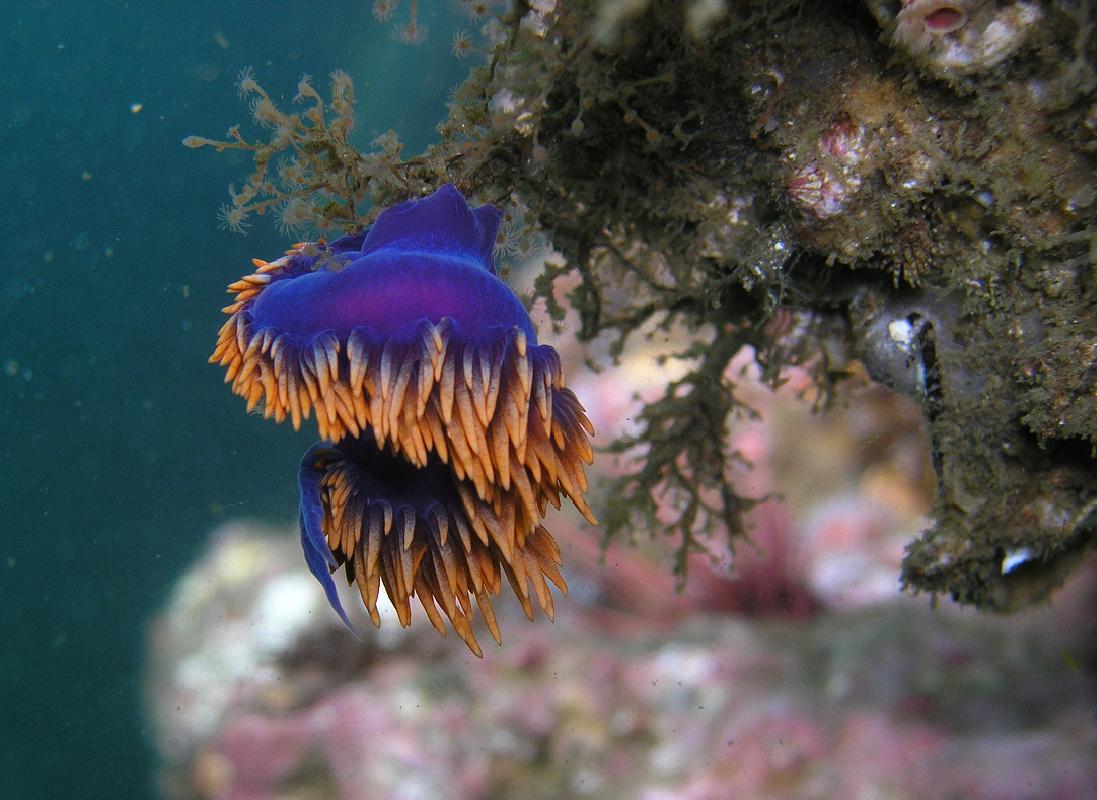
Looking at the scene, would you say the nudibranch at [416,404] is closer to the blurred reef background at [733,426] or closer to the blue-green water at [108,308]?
the blurred reef background at [733,426]

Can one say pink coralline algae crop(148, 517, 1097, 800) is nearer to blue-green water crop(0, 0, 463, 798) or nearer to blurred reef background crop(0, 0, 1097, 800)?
blurred reef background crop(0, 0, 1097, 800)

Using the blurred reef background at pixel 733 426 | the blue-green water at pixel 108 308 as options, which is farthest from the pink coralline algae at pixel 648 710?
the blue-green water at pixel 108 308

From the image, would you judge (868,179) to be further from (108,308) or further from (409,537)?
(108,308)

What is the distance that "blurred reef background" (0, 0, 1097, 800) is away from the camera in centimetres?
160

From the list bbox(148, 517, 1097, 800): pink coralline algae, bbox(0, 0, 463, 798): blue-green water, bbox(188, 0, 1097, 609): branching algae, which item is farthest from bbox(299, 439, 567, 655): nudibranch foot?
bbox(0, 0, 463, 798): blue-green water

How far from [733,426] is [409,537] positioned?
12.9ft

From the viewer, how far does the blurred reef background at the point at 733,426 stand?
1.60 meters

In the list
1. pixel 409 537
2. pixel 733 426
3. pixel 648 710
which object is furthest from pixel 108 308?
pixel 409 537

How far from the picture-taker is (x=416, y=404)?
124 centimetres

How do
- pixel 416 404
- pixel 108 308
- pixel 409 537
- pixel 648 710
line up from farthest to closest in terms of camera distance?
pixel 108 308, pixel 648 710, pixel 409 537, pixel 416 404

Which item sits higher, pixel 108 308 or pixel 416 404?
pixel 108 308

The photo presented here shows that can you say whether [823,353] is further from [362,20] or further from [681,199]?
[362,20]

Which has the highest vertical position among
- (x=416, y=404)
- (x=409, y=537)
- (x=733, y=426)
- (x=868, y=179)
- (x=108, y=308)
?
(x=108, y=308)

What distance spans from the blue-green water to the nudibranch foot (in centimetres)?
909
